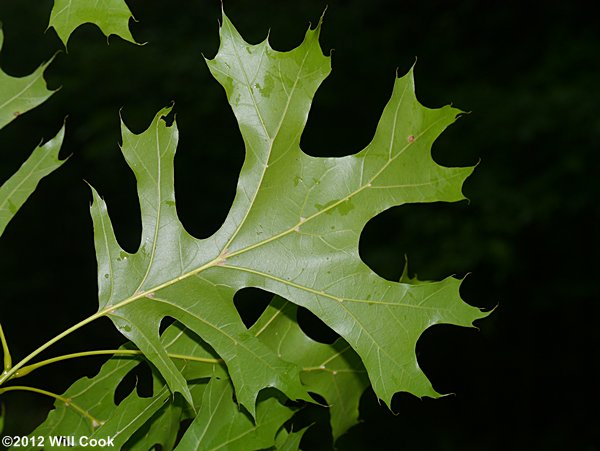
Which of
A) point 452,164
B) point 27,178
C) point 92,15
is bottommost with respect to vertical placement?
point 452,164

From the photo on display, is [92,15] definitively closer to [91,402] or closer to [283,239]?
[283,239]

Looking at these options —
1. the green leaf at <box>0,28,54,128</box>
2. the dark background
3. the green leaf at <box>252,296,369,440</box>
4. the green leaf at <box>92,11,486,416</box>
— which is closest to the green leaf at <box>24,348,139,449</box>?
the green leaf at <box>92,11,486,416</box>

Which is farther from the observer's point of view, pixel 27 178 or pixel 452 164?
pixel 452 164

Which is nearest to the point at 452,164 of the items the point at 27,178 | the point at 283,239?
the point at 283,239

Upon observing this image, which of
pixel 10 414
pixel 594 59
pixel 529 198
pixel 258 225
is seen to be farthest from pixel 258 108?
pixel 10 414

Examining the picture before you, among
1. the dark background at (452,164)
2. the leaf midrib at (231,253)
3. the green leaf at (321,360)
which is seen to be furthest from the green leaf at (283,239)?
the dark background at (452,164)

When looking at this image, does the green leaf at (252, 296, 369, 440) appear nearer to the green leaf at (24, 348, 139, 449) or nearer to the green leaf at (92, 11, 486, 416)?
the green leaf at (92, 11, 486, 416)

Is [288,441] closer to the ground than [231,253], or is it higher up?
closer to the ground

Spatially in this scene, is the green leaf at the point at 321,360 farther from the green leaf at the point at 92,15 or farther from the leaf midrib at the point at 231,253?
the green leaf at the point at 92,15
